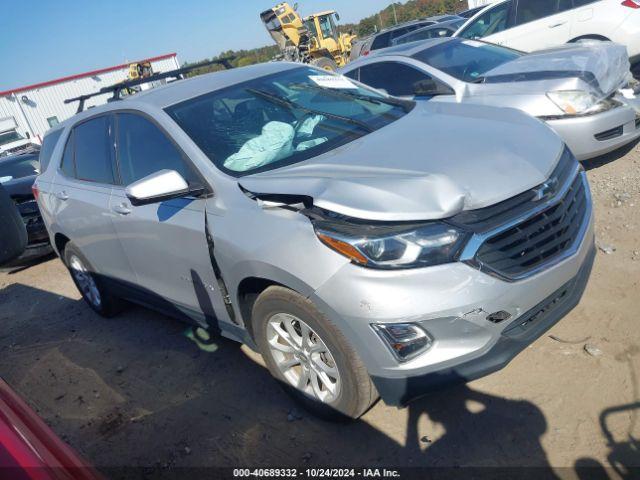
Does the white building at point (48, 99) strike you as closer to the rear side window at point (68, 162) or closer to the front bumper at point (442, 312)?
the rear side window at point (68, 162)

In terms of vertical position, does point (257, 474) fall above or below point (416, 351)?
below

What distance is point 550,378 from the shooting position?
267cm

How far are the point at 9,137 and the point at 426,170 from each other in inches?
1078

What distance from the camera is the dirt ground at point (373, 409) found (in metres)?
2.37

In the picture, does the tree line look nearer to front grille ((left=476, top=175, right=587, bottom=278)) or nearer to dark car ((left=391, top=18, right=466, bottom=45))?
dark car ((left=391, top=18, right=466, bottom=45))

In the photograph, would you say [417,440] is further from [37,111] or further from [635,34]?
[37,111]

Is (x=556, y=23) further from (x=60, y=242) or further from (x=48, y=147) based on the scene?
(x=60, y=242)

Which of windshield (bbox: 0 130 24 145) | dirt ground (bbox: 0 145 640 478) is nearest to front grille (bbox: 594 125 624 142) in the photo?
dirt ground (bbox: 0 145 640 478)

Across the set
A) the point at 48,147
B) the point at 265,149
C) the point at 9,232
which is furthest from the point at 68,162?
the point at 9,232

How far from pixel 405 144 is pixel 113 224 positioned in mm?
2214

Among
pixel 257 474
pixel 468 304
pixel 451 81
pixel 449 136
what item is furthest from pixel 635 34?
pixel 257 474

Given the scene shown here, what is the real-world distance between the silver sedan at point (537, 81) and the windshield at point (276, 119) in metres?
2.03

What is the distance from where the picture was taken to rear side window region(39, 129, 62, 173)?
488 centimetres

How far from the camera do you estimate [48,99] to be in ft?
116
